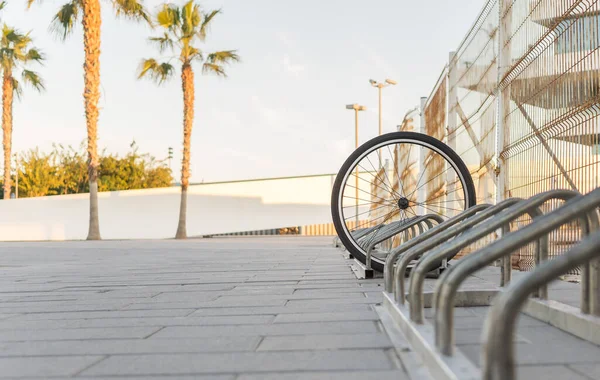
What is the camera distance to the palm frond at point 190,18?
2386 cm

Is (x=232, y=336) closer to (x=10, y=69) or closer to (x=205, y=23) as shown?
(x=205, y=23)

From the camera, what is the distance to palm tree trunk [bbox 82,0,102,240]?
20.4 meters

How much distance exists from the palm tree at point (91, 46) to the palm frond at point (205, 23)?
336 cm

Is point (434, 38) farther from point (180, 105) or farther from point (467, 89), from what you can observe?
point (180, 105)

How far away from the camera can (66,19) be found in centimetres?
2089

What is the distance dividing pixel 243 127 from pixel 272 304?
30.5m

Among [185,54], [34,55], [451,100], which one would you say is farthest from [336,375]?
[34,55]

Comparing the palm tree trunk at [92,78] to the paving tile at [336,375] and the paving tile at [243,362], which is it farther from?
the paving tile at [336,375]

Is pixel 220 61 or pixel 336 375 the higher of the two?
pixel 220 61

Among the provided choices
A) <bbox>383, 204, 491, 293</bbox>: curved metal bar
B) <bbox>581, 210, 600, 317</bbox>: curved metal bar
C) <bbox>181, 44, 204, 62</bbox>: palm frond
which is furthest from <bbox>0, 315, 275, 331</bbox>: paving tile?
<bbox>181, 44, 204, 62</bbox>: palm frond

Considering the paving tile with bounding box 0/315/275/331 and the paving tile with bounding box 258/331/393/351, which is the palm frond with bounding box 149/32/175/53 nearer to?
the paving tile with bounding box 0/315/275/331

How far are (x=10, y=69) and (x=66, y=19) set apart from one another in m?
8.00

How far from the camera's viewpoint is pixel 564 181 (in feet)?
11.4

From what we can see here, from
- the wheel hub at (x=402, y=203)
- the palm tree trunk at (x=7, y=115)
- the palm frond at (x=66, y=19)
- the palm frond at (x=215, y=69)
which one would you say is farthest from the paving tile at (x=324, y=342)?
the palm tree trunk at (x=7, y=115)
